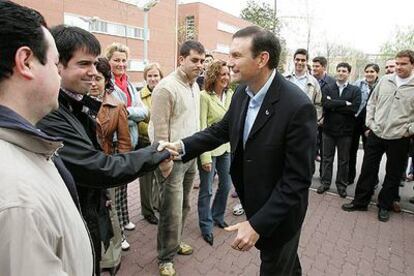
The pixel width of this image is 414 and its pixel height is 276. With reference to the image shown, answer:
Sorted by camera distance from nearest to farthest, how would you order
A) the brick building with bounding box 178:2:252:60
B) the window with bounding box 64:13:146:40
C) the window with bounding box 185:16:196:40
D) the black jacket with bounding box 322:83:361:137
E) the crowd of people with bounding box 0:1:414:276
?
the crowd of people with bounding box 0:1:414:276 < the black jacket with bounding box 322:83:361:137 < the window with bounding box 64:13:146:40 < the window with bounding box 185:16:196:40 < the brick building with bounding box 178:2:252:60

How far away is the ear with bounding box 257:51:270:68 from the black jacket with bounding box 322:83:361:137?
154 inches

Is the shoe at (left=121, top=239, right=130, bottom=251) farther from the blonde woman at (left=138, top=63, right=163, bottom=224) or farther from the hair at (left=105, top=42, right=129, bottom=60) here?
the hair at (left=105, top=42, right=129, bottom=60)

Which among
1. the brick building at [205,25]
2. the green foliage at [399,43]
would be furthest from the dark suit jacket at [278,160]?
the brick building at [205,25]

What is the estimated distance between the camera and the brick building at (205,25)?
1750 inches

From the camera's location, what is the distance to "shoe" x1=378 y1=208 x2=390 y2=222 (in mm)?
4940

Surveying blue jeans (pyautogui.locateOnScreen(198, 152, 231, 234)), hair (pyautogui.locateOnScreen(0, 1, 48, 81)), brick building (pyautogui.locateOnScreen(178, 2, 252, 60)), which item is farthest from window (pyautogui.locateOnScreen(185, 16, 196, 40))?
hair (pyautogui.locateOnScreen(0, 1, 48, 81))

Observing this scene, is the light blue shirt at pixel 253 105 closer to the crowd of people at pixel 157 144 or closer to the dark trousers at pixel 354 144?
the crowd of people at pixel 157 144

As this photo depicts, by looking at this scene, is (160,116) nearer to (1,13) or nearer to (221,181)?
(221,181)

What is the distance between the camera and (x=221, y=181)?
4324 mm

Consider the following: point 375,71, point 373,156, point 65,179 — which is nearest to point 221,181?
point 373,156

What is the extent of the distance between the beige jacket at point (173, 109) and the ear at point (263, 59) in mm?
1150

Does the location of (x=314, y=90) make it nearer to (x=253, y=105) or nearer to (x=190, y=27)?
(x=253, y=105)

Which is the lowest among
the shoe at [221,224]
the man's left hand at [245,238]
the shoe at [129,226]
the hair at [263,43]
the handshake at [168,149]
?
the shoe at [221,224]

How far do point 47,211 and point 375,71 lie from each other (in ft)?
23.6
